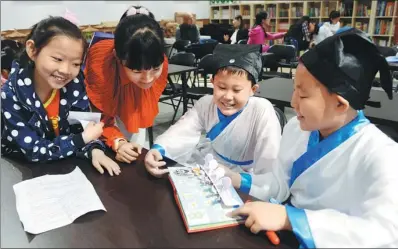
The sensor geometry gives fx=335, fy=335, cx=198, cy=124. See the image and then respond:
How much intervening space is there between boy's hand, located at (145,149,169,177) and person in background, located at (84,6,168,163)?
3.5 inches

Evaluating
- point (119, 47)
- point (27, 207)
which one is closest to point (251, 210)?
point (27, 207)

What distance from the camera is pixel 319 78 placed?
802 mm

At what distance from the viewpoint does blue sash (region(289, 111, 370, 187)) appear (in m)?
0.86

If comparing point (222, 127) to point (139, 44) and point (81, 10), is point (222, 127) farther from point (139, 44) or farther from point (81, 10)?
point (81, 10)

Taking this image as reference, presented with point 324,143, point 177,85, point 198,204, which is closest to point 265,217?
point 198,204

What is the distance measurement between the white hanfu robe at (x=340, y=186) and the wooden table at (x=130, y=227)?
88mm

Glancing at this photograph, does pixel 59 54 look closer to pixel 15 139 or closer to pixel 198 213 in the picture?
pixel 15 139

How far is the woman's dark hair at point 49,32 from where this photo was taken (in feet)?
3.75

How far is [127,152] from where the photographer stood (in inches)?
46.4

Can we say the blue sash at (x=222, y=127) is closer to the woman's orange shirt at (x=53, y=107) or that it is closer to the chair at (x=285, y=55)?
the woman's orange shirt at (x=53, y=107)

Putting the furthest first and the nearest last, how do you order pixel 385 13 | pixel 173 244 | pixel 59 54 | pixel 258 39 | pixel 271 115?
pixel 385 13 < pixel 258 39 < pixel 271 115 < pixel 59 54 < pixel 173 244

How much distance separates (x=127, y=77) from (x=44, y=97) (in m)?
0.34

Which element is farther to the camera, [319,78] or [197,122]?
[197,122]

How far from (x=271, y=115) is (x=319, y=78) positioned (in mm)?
593
